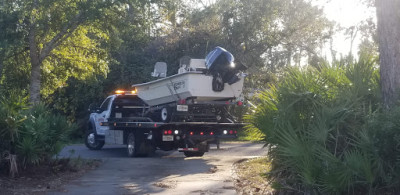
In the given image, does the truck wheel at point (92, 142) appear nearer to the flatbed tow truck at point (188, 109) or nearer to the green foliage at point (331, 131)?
the flatbed tow truck at point (188, 109)

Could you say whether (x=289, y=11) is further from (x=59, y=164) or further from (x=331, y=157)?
(x=331, y=157)

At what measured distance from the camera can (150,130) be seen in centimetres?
1717

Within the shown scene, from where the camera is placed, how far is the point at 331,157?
28.1 feet

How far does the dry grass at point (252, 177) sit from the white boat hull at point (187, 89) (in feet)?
7.09

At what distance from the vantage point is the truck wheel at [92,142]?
21.1m

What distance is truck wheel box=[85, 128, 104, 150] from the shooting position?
21094 millimetres

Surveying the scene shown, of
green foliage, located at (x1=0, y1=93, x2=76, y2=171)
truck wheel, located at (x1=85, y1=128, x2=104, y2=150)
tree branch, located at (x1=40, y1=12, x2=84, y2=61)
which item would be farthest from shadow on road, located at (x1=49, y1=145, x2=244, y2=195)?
truck wheel, located at (x1=85, y1=128, x2=104, y2=150)

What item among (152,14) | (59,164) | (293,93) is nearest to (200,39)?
(152,14)

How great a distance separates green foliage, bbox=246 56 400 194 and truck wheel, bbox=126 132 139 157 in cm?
743

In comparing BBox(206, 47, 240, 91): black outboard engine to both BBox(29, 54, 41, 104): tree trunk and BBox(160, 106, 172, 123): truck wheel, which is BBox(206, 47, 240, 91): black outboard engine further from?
BBox(29, 54, 41, 104): tree trunk

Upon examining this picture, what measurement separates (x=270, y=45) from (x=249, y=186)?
18040 millimetres

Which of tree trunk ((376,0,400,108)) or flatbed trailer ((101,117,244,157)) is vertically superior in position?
tree trunk ((376,0,400,108))

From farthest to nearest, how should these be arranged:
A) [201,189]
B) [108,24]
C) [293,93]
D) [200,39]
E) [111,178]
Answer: [200,39] → [108,24] → [111,178] → [201,189] → [293,93]

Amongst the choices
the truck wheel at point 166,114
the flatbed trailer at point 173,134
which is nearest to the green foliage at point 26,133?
the flatbed trailer at point 173,134
